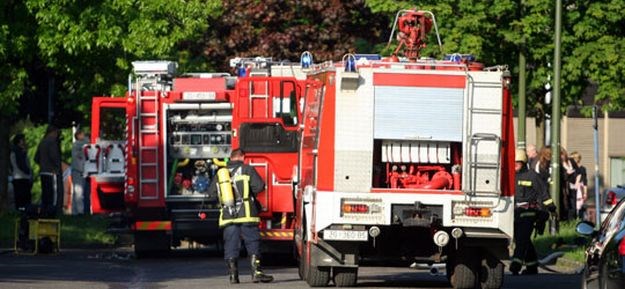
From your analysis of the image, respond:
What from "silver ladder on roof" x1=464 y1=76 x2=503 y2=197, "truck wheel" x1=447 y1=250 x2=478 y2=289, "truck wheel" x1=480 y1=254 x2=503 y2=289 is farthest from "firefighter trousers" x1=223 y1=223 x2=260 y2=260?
"silver ladder on roof" x1=464 y1=76 x2=503 y2=197

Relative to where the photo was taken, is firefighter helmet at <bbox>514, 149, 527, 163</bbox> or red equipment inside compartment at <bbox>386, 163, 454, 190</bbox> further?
firefighter helmet at <bbox>514, 149, 527, 163</bbox>

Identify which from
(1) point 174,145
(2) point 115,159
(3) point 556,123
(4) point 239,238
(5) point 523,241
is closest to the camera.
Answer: (4) point 239,238

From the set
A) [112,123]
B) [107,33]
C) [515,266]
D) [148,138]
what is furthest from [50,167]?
[515,266]

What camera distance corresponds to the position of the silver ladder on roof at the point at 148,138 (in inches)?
1077

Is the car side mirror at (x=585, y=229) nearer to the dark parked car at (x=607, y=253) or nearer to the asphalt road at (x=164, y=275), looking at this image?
the dark parked car at (x=607, y=253)

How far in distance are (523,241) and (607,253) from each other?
8394 mm

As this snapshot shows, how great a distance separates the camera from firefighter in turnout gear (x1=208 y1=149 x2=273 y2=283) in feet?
72.9

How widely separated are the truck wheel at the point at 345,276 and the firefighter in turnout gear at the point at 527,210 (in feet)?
12.3

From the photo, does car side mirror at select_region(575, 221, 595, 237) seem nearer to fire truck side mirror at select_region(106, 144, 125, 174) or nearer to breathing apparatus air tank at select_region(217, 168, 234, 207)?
breathing apparatus air tank at select_region(217, 168, 234, 207)

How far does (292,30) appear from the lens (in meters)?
43.6

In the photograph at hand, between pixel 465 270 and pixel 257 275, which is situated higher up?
pixel 465 270

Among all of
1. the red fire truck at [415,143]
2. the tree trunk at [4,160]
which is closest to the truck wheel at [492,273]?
the red fire truck at [415,143]

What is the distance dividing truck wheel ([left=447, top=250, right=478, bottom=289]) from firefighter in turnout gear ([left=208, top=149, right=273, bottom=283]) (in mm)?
2616

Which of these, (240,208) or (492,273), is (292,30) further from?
(492,273)
